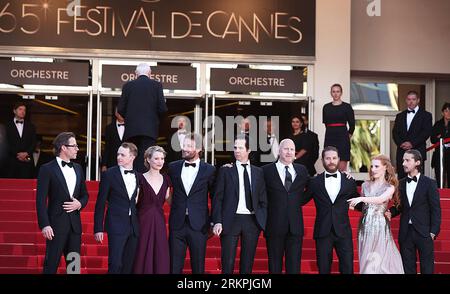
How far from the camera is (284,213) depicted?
11.5 metres

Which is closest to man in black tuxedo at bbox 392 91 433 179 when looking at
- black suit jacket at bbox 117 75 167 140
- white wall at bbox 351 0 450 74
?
white wall at bbox 351 0 450 74

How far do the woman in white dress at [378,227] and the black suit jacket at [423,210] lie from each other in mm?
286

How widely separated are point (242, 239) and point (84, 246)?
2743 millimetres

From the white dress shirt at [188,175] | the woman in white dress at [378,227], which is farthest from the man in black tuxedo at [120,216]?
the woman in white dress at [378,227]

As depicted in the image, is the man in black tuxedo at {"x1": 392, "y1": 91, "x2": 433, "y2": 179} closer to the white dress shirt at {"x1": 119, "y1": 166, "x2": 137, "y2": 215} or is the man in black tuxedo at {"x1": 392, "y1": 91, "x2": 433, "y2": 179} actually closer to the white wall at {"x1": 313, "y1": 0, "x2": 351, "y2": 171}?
the white wall at {"x1": 313, "y1": 0, "x2": 351, "y2": 171}

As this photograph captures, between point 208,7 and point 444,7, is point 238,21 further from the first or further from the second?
point 444,7

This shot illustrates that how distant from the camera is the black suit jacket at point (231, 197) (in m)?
11.2

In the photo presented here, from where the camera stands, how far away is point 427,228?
38.8ft

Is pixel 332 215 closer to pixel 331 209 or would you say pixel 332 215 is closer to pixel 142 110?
pixel 331 209

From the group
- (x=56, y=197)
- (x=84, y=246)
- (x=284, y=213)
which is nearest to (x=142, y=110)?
(x=84, y=246)

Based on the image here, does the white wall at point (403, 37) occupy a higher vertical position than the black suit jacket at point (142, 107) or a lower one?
higher

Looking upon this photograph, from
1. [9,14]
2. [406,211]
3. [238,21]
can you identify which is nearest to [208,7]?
[238,21]

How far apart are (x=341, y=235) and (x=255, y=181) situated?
44.9 inches

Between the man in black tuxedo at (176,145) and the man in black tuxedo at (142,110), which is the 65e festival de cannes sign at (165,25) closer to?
the man in black tuxedo at (176,145)
